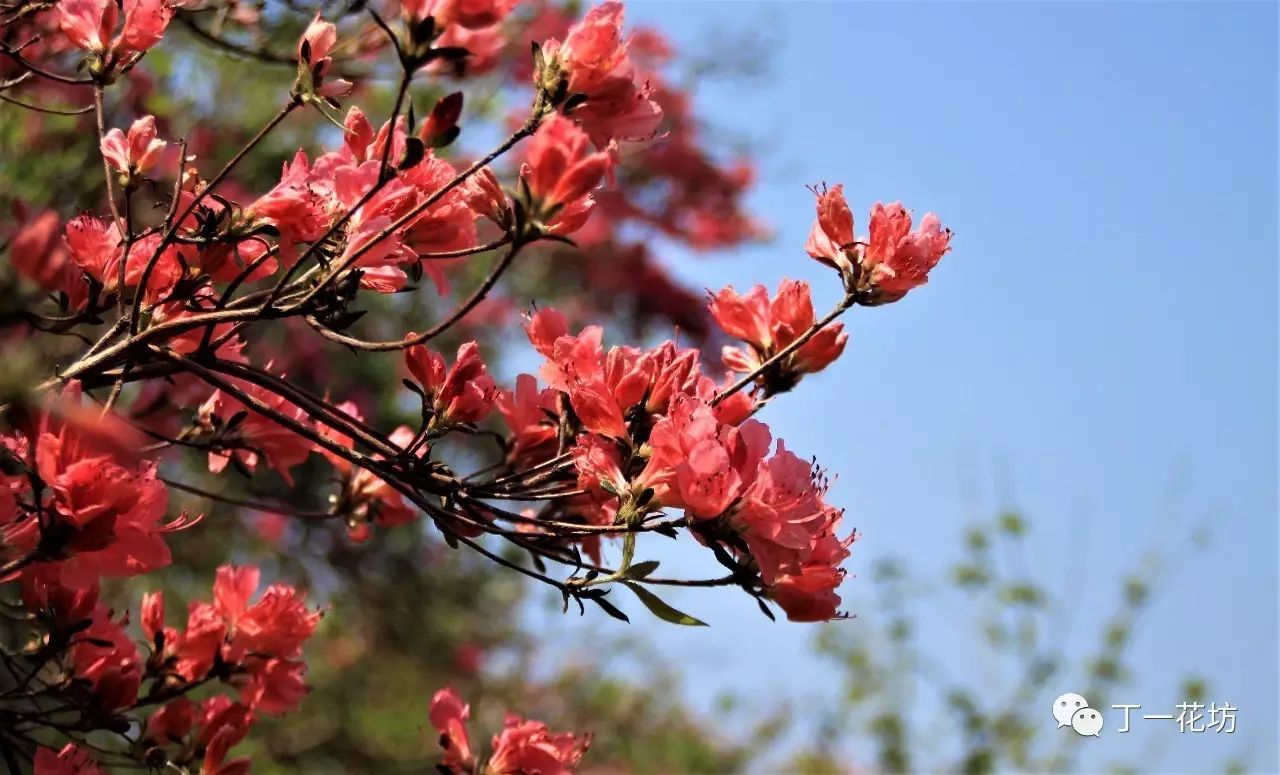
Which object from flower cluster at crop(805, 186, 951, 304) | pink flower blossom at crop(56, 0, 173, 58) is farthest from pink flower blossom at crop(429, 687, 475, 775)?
pink flower blossom at crop(56, 0, 173, 58)

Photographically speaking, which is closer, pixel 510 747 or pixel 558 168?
pixel 558 168

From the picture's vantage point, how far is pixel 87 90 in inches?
160

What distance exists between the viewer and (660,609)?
156cm

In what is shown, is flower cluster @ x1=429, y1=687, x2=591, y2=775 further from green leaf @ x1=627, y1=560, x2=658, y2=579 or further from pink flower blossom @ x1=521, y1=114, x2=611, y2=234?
pink flower blossom @ x1=521, y1=114, x2=611, y2=234

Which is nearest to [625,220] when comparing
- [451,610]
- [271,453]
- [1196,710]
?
[451,610]

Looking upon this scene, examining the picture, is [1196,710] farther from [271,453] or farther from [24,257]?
[24,257]

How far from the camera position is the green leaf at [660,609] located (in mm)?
1549

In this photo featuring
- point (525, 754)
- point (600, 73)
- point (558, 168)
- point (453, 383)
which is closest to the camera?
point (558, 168)

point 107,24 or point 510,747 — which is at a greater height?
point 107,24

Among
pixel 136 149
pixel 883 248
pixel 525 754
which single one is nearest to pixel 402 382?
pixel 136 149

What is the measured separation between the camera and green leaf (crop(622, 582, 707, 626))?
5.08 ft

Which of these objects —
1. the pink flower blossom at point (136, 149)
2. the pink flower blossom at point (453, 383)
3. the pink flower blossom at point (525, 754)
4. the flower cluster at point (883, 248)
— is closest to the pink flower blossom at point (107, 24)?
the pink flower blossom at point (136, 149)

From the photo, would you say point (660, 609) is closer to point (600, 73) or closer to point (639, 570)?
point (639, 570)

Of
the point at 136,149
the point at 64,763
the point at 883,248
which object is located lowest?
the point at 64,763
